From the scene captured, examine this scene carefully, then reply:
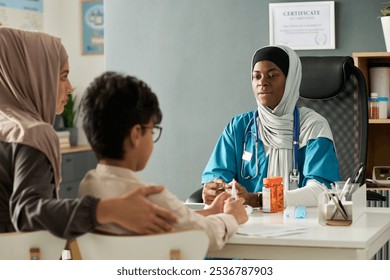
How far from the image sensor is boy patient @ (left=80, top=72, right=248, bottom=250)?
1649mm

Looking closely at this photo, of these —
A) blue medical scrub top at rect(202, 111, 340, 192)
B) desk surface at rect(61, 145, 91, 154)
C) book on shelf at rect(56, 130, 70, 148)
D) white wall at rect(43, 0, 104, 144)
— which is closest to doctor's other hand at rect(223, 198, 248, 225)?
blue medical scrub top at rect(202, 111, 340, 192)

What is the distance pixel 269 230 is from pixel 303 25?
1931mm

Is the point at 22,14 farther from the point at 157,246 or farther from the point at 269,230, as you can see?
the point at 157,246

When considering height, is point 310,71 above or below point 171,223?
above

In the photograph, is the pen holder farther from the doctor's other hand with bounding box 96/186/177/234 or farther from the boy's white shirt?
the doctor's other hand with bounding box 96/186/177/234

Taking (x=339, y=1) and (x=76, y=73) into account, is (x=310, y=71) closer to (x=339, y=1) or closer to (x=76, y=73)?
(x=339, y=1)

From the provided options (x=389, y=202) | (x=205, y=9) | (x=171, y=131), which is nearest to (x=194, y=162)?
(x=171, y=131)

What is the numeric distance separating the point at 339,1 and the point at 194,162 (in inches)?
41.5

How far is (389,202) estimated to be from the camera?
3.39 meters

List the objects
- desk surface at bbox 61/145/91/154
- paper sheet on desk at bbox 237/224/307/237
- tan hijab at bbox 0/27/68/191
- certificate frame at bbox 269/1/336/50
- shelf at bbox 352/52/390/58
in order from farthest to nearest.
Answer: desk surface at bbox 61/145/91/154
certificate frame at bbox 269/1/336/50
shelf at bbox 352/52/390/58
paper sheet on desk at bbox 237/224/307/237
tan hijab at bbox 0/27/68/191

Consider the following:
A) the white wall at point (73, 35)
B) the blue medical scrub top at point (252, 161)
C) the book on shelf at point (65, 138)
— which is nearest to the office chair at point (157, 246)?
the blue medical scrub top at point (252, 161)

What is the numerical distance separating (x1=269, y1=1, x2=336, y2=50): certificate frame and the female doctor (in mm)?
957

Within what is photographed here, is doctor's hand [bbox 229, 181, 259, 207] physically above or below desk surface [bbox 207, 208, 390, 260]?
above

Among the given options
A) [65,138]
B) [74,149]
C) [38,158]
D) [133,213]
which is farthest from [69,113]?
[133,213]
